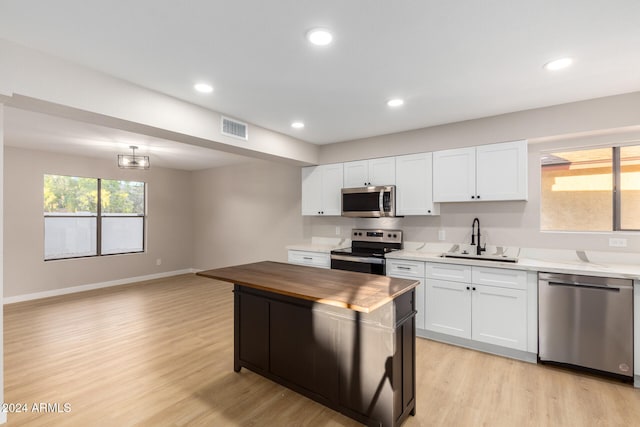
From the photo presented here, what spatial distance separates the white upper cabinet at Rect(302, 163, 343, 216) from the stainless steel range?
526 millimetres

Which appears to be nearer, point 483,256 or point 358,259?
point 483,256

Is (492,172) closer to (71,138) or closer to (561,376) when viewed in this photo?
(561,376)

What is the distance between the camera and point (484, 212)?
11.9 ft

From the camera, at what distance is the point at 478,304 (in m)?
3.14

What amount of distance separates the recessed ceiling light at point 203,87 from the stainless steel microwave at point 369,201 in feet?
7.44

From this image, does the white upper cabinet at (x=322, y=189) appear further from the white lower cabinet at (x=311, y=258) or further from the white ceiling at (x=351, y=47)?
the white ceiling at (x=351, y=47)

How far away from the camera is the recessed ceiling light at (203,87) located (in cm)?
264

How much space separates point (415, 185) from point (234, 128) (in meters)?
2.34

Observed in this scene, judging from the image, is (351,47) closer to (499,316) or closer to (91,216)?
(499,316)

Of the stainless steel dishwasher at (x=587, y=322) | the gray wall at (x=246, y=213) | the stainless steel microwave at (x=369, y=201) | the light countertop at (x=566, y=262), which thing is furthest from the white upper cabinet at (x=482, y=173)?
the gray wall at (x=246, y=213)

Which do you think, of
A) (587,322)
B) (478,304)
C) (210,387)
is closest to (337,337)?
(210,387)

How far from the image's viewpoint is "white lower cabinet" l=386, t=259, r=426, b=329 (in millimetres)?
3480

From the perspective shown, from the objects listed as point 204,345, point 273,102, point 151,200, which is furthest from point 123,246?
point 273,102

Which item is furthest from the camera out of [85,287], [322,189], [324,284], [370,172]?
[85,287]
